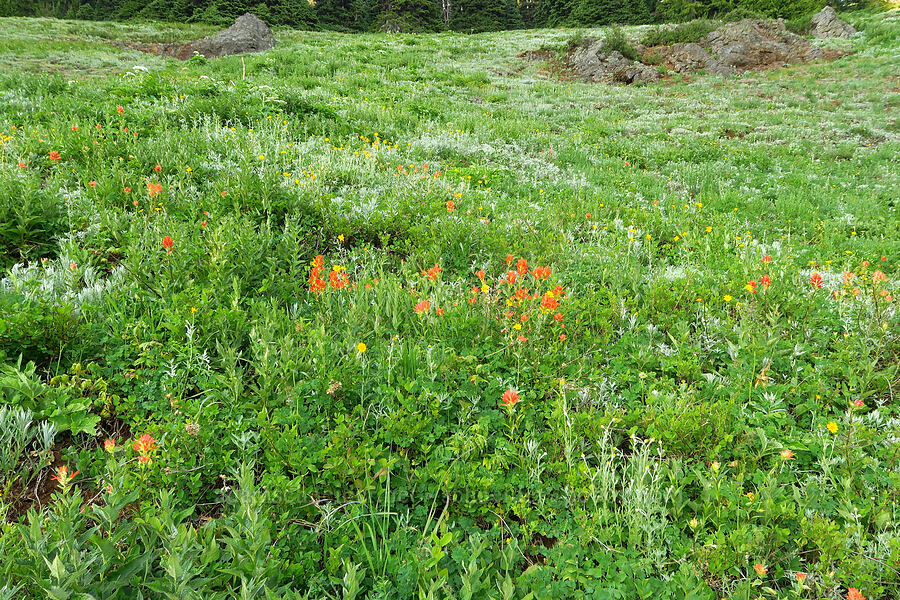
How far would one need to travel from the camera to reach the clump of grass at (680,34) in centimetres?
2950

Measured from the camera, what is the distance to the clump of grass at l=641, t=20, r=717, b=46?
1161 inches

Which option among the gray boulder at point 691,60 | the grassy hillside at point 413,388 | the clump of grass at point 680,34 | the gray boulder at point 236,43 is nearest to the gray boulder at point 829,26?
the clump of grass at point 680,34

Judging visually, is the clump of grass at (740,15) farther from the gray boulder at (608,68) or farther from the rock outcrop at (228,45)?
the rock outcrop at (228,45)

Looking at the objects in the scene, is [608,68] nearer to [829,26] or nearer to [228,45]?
[829,26]

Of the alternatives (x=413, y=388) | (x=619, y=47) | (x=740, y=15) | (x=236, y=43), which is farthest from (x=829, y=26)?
(x=413, y=388)

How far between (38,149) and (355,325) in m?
5.73

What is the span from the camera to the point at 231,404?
277 centimetres

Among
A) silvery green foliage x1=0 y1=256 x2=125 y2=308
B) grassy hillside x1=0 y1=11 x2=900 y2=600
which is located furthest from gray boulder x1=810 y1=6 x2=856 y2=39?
silvery green foliage x1=0 y1=256 x2=125 y2=308

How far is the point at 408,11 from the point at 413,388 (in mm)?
63208

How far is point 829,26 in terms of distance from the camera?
31.6 metres

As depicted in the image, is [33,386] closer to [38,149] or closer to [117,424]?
[117,424]

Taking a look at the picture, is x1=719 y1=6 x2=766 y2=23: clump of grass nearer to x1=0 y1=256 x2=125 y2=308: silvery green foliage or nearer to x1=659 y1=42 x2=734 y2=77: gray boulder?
x1=659 y1=42 x2=734 y2=77: gray boulder

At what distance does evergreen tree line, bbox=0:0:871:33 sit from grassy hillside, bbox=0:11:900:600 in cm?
4689

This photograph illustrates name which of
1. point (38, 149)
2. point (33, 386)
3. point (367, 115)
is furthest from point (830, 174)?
point (38, 149)
